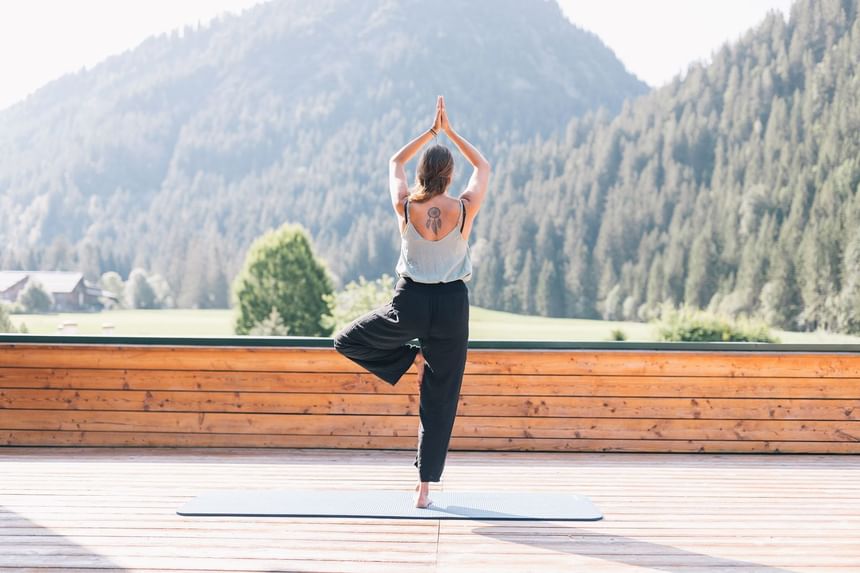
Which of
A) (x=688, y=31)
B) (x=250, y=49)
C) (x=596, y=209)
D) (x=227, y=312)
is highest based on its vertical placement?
(x=250, y=49)

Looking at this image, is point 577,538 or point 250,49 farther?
point 250,49

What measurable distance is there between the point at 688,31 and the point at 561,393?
14.2 m

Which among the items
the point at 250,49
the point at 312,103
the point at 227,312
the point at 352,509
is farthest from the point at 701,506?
the point at 250,49

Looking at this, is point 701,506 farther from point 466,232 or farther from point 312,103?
point 312,103

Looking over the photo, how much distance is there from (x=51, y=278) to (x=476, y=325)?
31.9 ft

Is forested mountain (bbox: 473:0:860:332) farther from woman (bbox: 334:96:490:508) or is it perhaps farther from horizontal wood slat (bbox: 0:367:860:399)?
woman (bbox: 334:96:490:508)

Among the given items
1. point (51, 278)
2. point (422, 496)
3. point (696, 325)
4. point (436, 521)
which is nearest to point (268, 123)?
point (51, 278)

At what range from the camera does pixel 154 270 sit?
1001 inches

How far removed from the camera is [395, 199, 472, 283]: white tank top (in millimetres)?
2934

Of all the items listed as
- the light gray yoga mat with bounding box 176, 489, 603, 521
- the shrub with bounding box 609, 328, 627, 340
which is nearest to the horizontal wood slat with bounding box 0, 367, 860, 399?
the light gray yoga mat with bounding box 176, 489, 603, 521

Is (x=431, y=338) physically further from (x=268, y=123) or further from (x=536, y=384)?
(x=268, y=123)

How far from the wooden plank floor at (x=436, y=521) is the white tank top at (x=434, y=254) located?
86 centimetres

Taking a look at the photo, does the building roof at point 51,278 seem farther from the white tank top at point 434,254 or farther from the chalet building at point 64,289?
the white tank top at point 434,254

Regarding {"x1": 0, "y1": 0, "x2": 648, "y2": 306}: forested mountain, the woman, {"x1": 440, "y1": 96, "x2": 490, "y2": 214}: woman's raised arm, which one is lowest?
the woman
